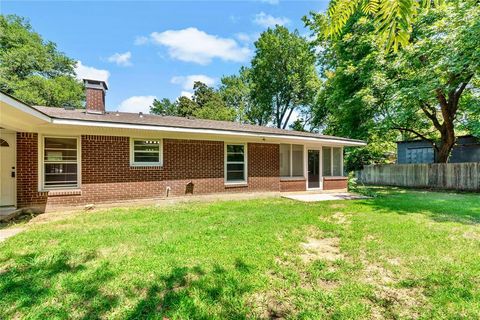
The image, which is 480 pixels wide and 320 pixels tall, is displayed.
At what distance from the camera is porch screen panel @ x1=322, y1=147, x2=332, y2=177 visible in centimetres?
1275

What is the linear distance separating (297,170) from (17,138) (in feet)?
35.7

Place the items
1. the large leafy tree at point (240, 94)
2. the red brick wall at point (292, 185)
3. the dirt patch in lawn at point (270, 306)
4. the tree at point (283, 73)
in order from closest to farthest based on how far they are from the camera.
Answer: the dirt patch in lawn at point (270, 306) → the red brick wall at point (292, 185) → the tree at point (283, 73) → the large leafy tree at point (240, 94)

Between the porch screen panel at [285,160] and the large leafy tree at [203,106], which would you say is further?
the large leafy tree at [203,106]

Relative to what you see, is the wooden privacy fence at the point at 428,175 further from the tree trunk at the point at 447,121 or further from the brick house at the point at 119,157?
the brick house at the point at 119,157

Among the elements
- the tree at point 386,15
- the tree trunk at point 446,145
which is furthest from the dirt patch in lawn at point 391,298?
the tree trunk at point 446,145

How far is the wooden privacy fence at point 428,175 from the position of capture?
1298 cm

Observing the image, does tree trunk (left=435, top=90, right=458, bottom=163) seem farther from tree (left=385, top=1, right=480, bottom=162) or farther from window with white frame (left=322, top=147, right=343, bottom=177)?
window with white frame (left=322, top=147, right=343, bottom=177)

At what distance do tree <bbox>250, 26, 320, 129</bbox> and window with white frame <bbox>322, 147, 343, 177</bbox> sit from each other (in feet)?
58.9

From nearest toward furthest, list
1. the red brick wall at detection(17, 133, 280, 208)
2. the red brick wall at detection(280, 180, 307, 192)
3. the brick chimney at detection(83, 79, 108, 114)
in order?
the red brick wall at detection(17, 133, 280, 208) → the brick chimney at detection(83, 79, 108, 114) → the red brick wall at detection(280, 180, 307, 192)

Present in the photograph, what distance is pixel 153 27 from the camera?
16.0 meters

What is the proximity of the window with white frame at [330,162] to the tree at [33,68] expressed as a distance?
27036 mm

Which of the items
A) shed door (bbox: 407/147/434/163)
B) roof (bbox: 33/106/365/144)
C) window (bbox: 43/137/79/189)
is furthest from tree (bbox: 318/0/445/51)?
shed door (bbox: 407/147/434/163)

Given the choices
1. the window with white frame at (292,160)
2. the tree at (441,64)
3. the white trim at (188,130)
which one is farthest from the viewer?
the window with white frame at (292,160)

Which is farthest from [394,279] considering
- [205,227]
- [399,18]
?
[205,227]
